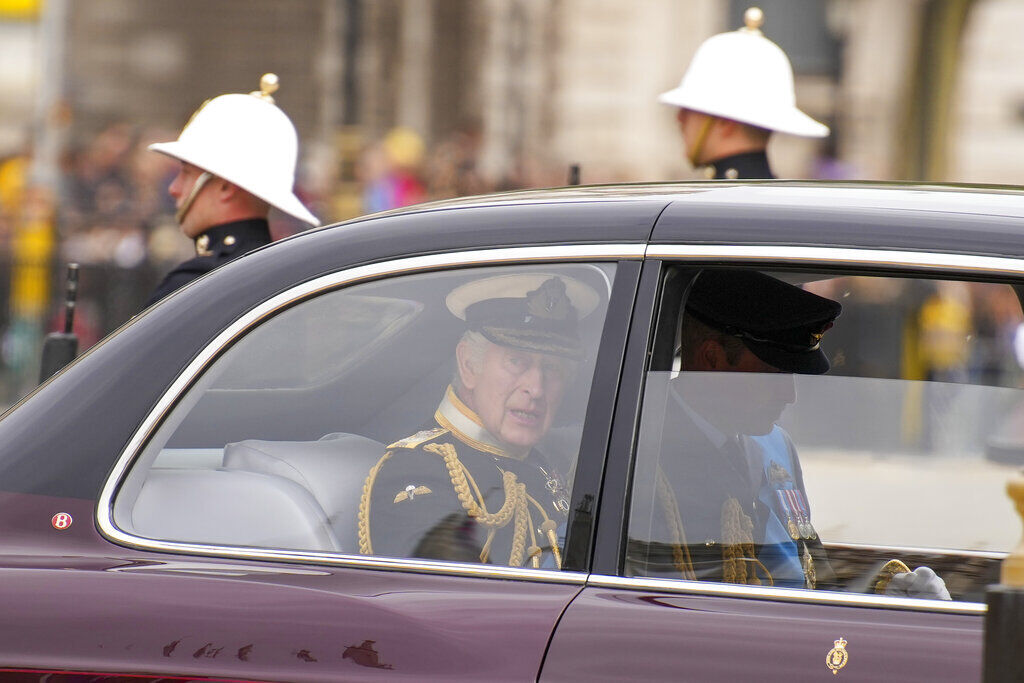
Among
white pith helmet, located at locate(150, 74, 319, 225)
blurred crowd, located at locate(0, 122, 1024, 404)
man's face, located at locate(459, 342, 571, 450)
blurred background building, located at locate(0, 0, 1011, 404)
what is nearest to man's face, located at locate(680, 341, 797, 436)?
man's face, located at locate(459, 342, 571, 450)

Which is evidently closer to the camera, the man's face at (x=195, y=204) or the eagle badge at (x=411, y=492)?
the eagle badge at (x=411, y=492)

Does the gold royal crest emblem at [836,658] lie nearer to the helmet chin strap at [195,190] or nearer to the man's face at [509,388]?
the man's face at [509,388]

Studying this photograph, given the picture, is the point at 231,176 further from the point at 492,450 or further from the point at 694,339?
the point at 694,339

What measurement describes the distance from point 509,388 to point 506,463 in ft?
0.40

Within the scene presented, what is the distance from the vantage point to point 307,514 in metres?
2.46

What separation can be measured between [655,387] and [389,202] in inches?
355

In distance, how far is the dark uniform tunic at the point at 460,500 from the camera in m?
2.35

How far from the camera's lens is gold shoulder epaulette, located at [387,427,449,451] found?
247 centimetres

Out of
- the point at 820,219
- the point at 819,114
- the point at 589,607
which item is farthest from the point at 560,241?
the point at 819,114

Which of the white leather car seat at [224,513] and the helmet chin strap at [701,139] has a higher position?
the helmet chin strap at [701,139]

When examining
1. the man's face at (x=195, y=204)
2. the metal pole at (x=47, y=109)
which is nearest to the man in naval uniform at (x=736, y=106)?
the man's face at (x=195, y=204)

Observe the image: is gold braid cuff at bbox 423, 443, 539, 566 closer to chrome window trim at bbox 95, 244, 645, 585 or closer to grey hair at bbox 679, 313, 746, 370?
chrome window trim at bbox 95, 244, 645, 585

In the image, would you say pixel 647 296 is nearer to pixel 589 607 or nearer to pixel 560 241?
pixel 560 241

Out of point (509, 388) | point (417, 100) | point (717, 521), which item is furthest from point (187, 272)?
point (417, 100)
